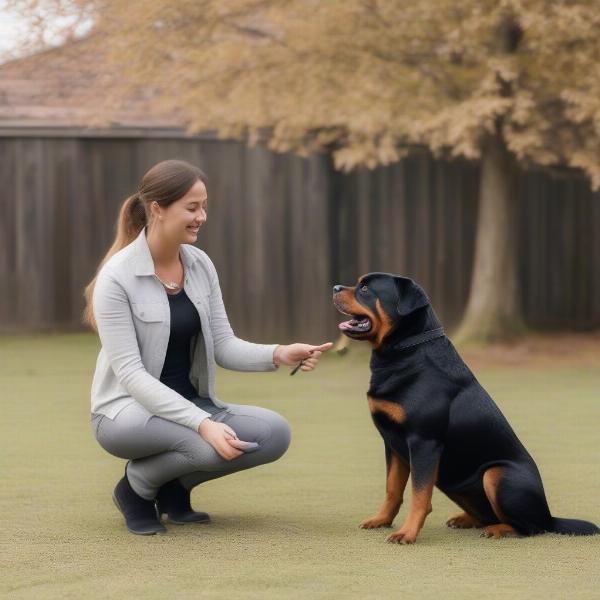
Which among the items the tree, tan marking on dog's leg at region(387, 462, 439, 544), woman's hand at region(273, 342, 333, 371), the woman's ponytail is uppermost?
the tree

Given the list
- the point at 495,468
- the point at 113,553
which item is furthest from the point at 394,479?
the point at 113,553

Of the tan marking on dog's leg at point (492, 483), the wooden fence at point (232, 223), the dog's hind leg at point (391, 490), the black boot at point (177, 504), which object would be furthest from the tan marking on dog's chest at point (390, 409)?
the wooden fence at point (232, 223)

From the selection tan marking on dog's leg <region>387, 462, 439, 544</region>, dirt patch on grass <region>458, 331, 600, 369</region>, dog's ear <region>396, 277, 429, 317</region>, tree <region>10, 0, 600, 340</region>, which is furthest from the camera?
dirt patch on grass <region>458, 331, 600, 369</region>

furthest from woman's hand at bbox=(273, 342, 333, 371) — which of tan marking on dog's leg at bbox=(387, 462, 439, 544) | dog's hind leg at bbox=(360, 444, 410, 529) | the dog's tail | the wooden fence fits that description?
the wooden fence

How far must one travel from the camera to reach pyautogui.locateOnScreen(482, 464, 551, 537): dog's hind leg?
18.2ft

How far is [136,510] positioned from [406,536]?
3.98 feet

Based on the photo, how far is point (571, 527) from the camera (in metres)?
5.71

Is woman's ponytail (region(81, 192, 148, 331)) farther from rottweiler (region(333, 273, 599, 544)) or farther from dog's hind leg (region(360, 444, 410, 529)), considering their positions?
dog's hind leg (region(360, 444, 410, 529))

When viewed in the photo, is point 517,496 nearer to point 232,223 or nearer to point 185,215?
point 185,215

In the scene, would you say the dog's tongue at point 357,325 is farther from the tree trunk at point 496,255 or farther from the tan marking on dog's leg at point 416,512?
the tree trunk at point 496,255

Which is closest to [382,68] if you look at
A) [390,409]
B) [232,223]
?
[232,223]

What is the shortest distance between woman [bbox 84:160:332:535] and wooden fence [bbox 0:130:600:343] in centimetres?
888

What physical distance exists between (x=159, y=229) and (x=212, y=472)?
1.09m

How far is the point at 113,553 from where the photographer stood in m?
5.42
